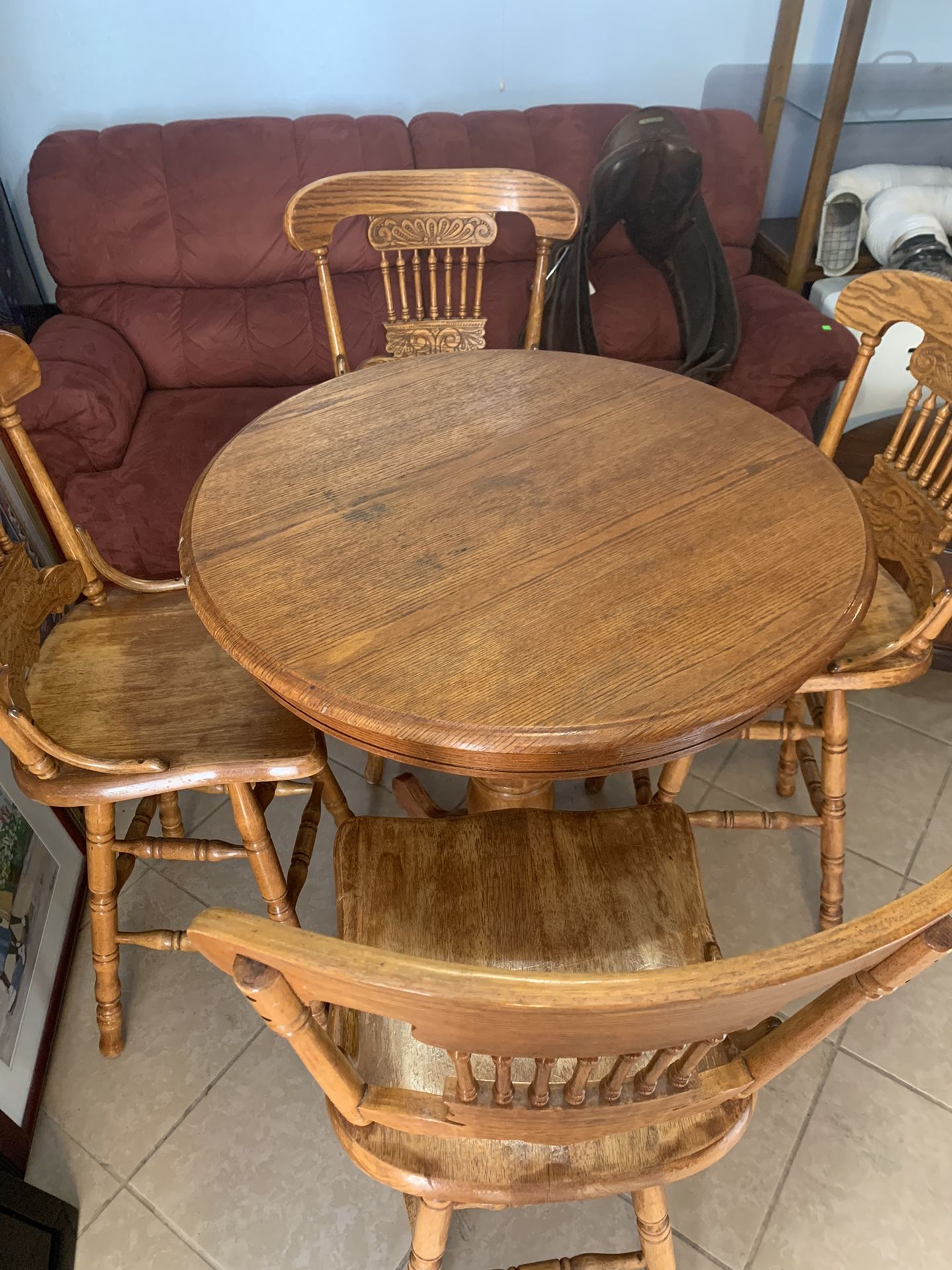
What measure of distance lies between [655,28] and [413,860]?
265 centimetres

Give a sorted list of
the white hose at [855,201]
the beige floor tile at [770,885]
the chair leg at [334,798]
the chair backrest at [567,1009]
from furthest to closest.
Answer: the white hose at [855,201], the beige floor tile at [770,885], the chair leg at [334,798], the chair backrest at [567,1009]

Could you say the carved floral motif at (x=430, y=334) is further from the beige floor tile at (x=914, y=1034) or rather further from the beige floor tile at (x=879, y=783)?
the beige floor tile at (x=914, y=1034)

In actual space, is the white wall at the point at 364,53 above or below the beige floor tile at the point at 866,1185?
above

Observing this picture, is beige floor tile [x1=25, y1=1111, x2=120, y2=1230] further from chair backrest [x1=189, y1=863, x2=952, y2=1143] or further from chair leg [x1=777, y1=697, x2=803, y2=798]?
chair leg [x1=777, y1=697, x2=803, y2=798]

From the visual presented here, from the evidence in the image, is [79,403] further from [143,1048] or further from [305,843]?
[143,1048]

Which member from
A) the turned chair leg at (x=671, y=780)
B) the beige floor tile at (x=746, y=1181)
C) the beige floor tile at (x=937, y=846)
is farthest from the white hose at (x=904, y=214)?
the beige floor tile at (x=746, y=1181)

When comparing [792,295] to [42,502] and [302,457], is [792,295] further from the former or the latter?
[42,502]

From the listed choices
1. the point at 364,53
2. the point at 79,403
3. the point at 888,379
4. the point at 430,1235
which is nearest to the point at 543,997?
the point at 430,1235

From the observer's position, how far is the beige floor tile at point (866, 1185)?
1.21 metres

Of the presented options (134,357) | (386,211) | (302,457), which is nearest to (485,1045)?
(302,457)

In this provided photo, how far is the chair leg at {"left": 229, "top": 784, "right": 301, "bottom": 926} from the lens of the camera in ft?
3.91

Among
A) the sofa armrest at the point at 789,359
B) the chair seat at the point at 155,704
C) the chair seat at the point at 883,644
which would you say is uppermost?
the sofa armrest at the point at 789,359

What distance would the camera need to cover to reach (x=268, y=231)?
2229 millimetres

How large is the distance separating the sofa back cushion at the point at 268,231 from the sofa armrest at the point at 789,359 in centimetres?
26
